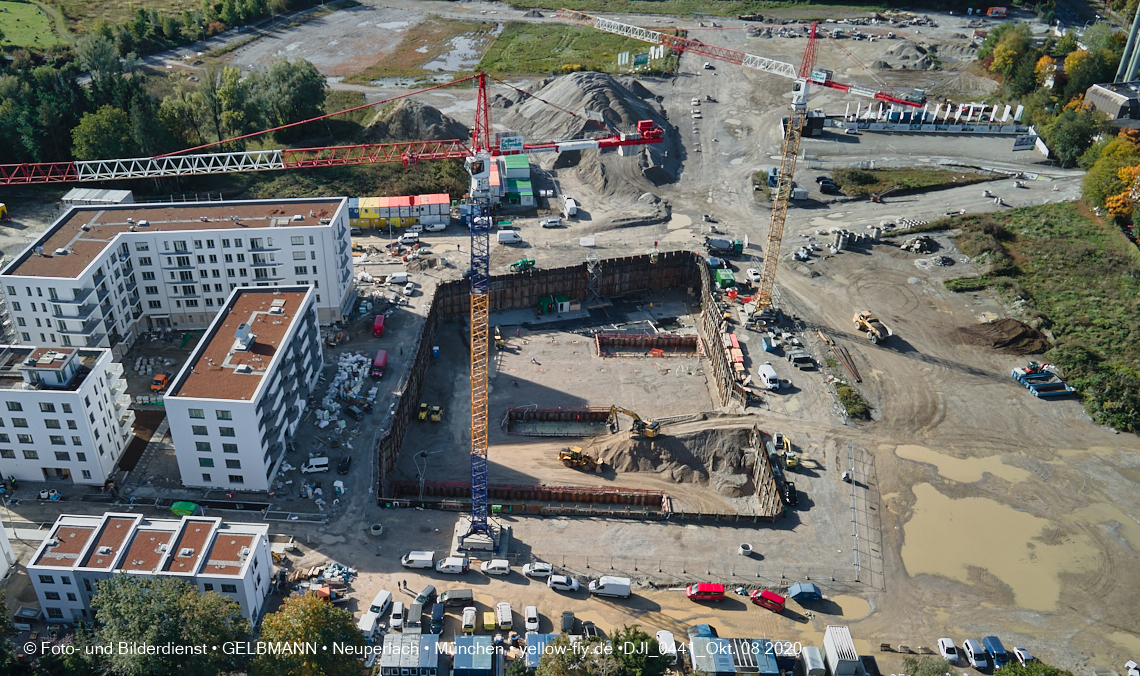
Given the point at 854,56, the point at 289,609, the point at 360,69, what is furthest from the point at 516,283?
the point at 854,56

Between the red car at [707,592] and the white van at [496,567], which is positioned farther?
the white van at [496,567]

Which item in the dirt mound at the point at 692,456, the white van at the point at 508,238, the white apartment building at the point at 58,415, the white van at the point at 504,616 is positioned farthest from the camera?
the white van at the point at 508,238

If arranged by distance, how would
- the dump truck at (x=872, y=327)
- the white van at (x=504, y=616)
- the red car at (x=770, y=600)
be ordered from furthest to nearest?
the dump truck at (x=872, y=327)
the red car at (x=770, y=600)
the white van at (x=504, y=616)

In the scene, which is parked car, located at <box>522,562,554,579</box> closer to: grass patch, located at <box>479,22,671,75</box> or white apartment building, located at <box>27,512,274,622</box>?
white apartment building, located at <box>27,512,274,622</box>

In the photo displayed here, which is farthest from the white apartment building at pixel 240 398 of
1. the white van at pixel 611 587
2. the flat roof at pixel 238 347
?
the white van at pixel 611 587

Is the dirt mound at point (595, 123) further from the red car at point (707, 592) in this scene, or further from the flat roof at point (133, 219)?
the red car at point (707, 592)

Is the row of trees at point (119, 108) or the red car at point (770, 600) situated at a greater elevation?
the row of trees at point (119, 108)

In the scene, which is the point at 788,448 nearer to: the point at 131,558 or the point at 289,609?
the point at 289,609

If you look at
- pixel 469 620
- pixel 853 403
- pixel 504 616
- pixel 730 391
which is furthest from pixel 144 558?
pixel 853 403
